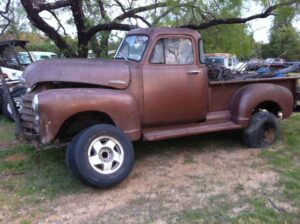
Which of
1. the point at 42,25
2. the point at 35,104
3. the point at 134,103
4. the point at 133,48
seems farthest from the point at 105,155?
the point at 42,25

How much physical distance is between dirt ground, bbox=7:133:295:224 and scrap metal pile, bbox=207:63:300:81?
51.9 inches

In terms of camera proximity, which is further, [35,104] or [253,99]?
[253,99]

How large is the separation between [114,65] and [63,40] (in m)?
6.03

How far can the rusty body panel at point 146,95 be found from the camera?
535 centimetres

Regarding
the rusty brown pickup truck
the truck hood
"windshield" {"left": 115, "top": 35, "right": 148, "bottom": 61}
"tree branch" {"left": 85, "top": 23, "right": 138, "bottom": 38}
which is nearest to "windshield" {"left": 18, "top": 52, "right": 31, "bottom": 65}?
"tree branch" {"left": 85, "top": 23, "right": 138, "bottom": 38}

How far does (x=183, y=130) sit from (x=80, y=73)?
5.63ft

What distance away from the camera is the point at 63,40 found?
11.6m

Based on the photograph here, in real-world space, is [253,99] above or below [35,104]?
below

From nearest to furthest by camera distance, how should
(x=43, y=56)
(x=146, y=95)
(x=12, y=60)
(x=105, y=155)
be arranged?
1. (x=105, y=155)
2. (x=146, y=95)
3. (x=12, y=60)
4. (x=43, y=56)

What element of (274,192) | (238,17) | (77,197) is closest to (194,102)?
(274,192)

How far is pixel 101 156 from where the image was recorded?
17.4 feet

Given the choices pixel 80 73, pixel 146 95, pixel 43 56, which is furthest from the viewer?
pixel 43 56

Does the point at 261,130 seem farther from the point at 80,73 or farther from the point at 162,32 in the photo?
the point at 80,73

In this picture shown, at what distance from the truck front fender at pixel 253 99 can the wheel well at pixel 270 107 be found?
0.08m
